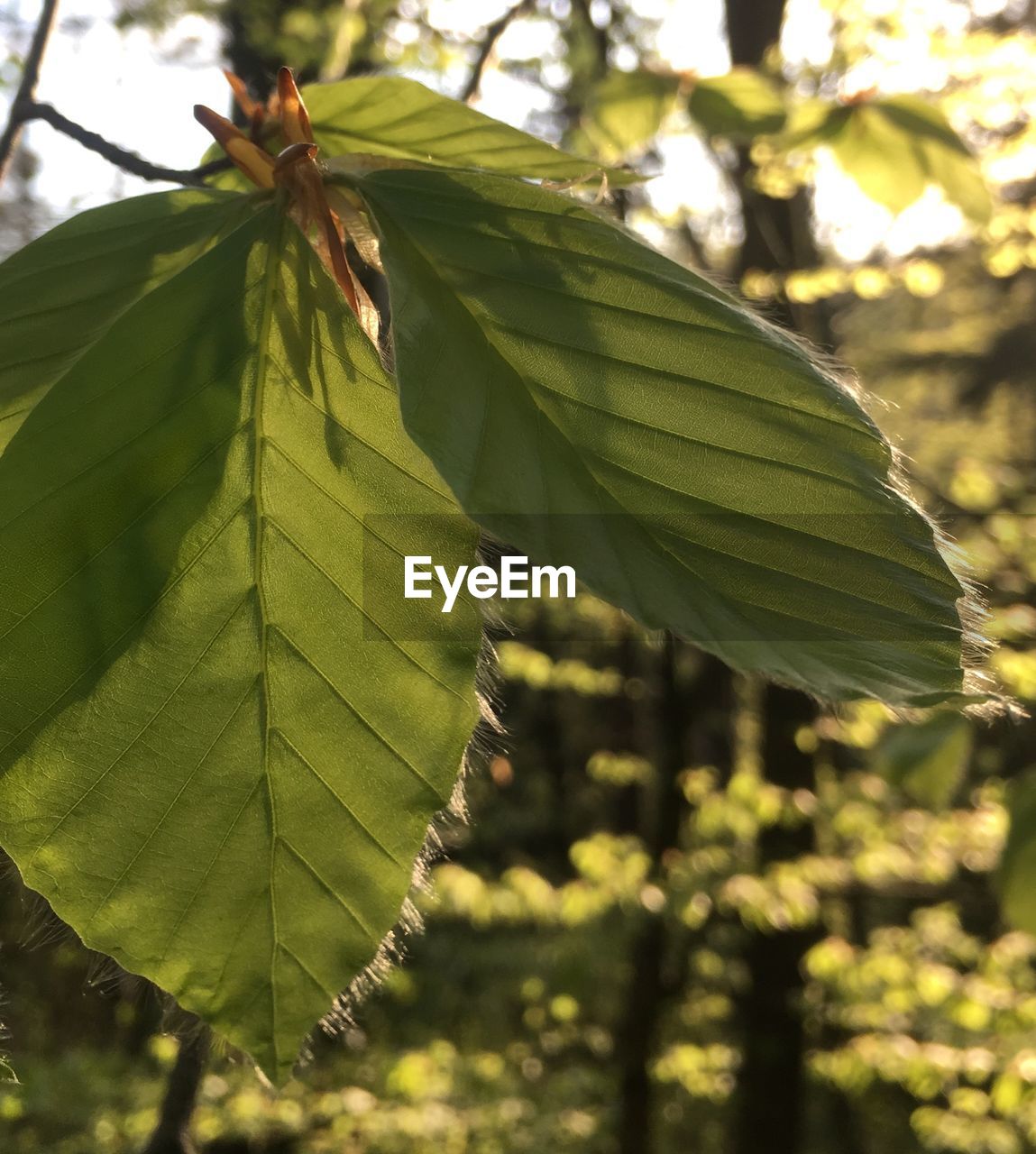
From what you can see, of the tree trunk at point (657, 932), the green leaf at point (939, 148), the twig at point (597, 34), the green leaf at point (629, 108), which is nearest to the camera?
the green leaf at point (939, 148)

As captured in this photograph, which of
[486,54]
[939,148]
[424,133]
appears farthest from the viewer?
[939,148]

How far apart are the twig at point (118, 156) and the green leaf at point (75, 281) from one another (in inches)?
3.8

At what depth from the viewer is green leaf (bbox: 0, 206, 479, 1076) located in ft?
0.89

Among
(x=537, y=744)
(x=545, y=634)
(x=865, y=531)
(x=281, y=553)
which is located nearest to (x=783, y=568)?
(x=865, y=531)

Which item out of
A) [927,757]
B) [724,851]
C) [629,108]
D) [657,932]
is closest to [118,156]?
[629,108]

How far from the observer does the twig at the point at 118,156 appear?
1.30 feet

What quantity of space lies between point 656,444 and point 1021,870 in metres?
1.09

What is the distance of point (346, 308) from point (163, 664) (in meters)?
0.11

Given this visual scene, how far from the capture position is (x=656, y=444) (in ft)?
0.85

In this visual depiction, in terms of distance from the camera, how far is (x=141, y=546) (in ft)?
0.89

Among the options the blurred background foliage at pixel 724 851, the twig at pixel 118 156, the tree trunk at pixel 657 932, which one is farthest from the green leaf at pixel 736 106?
the tree trunk at pixel 657 932

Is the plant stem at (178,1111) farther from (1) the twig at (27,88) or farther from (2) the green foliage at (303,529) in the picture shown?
(1) the twig at (27,88)

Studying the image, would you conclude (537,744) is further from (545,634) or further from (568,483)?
(568,483)

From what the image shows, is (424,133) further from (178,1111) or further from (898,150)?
(898,150)
